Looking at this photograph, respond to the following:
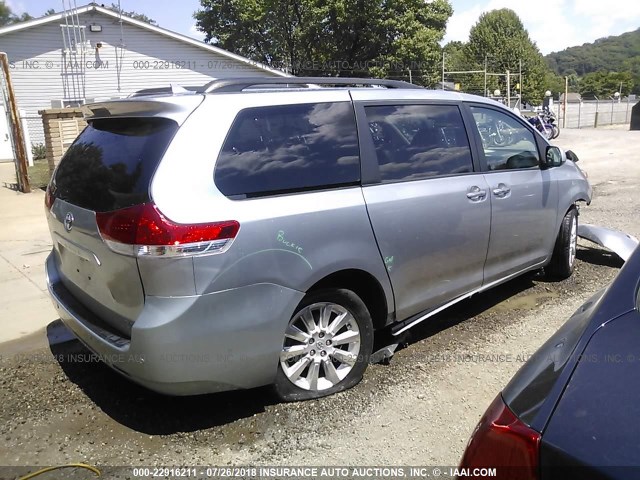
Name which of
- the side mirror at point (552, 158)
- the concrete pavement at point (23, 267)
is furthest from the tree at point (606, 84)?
the side mirror at point (552, 158)

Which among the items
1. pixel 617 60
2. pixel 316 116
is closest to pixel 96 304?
pixel 316 116

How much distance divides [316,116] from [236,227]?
36.9 inches

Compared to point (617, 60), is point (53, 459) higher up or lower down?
lower down

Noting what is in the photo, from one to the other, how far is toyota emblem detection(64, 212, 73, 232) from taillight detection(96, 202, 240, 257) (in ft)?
1.74

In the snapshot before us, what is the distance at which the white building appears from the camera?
19891 mm

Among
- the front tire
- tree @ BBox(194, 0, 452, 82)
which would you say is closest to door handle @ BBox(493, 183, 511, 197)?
the front tire

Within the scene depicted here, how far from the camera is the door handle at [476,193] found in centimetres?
398

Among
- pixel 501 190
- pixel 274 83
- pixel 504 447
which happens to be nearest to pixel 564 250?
pixel 501 190

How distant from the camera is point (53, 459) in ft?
9.48

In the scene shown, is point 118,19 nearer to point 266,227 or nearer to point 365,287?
point 365,287

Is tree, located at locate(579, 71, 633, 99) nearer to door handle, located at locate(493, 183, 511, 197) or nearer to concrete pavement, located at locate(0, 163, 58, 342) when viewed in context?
concrete pavement, located at locate(0, 163, 58, 342)

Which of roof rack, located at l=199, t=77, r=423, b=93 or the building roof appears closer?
roof rack, located at l=199, t=77, r=423, b=93

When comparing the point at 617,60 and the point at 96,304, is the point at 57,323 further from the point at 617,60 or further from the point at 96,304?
the point at 617,60

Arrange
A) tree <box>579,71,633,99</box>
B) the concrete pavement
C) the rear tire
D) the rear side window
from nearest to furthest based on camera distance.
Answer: the rear side window < the concrete pavement < the rear tire < tree <box>579,71,633,99</box>
